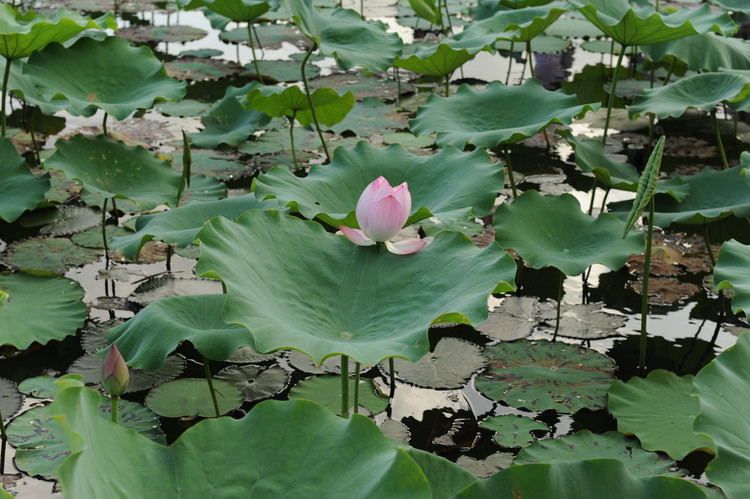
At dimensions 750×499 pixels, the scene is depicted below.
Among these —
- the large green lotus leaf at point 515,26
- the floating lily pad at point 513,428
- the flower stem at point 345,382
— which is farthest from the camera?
the large green lotus leaf at point 515,26

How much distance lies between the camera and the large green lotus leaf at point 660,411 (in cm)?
197

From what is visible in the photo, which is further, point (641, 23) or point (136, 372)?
point (641, 23)

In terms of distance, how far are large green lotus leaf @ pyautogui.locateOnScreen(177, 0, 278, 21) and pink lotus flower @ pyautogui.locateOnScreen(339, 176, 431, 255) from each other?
237cm

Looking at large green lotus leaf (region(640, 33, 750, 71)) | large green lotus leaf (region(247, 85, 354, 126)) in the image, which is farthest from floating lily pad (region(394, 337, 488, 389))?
large green lotus leaf (region(640, 33, 750, 71))

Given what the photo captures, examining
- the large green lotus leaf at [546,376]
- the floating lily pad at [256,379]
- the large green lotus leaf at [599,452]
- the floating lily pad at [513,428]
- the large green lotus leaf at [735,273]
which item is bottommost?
the floating lily pad at [256,379]

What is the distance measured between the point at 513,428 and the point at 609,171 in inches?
48.9

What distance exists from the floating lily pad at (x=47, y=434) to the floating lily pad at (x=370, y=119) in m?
2.35

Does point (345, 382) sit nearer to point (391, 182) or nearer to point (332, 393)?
point (332, 393)

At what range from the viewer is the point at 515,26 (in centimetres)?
323

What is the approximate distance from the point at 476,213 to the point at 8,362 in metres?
1.44

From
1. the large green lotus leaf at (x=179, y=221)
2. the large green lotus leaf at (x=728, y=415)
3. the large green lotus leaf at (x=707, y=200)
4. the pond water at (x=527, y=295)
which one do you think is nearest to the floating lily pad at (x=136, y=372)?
the pond water at (x=527, y=295)

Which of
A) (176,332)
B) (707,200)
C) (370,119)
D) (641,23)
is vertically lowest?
(370,119)

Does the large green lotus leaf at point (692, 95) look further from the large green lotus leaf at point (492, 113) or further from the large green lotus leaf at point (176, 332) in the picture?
the large green lotus leaf at point (176, 332)

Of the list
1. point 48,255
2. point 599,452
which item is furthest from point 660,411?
point 48,255
